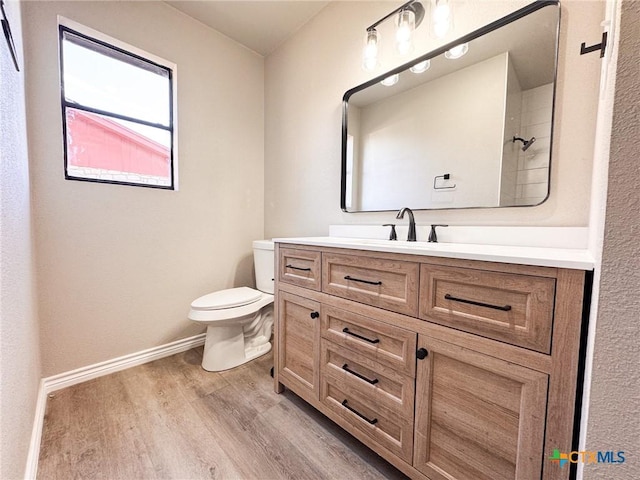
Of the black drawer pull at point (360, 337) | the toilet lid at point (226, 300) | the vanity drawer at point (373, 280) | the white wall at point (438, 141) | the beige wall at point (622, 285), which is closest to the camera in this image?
the beige wall at point (622, 285)

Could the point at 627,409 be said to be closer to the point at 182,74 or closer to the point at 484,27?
the point at 484,27

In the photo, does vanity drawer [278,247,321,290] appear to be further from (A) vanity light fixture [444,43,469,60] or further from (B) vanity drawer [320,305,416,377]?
(A) vanity light fixture [444,43,469,60]

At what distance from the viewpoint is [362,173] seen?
167cm

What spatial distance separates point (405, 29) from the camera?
4.40 feet

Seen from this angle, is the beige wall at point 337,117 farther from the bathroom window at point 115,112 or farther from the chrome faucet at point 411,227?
the bathroom window at point 115,112

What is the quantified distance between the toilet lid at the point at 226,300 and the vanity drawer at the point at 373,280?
2.66ft

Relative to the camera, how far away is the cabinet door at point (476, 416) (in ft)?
2.18

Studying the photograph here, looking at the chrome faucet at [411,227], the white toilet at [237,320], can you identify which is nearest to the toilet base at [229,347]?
the white toilet at [237,320]

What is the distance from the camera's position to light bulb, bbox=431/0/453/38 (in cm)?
121

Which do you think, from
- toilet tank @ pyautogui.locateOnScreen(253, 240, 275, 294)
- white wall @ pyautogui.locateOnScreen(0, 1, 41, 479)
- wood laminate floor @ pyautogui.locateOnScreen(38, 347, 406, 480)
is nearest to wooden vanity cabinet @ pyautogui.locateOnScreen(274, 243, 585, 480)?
wood laminate floor @ pyautogui.locateOnScreen(38, 347, 406, 480)

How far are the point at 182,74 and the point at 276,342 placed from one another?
2.05 meters

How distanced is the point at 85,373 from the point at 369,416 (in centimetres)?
175

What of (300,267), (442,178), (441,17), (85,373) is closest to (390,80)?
(441,17)

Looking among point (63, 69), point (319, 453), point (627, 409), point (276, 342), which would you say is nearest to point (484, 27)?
point (627, 409)
